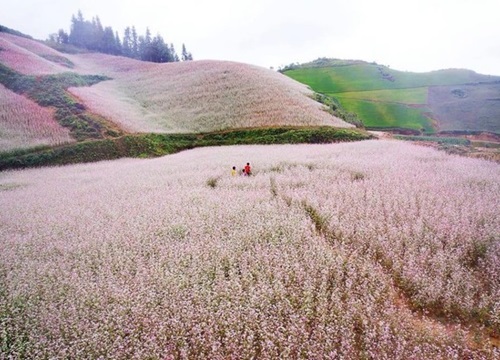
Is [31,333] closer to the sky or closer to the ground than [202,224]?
closer to the ground

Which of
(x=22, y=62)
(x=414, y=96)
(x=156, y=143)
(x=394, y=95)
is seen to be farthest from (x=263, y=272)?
(x=414, y=96)

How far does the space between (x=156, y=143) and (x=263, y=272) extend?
23.0 m

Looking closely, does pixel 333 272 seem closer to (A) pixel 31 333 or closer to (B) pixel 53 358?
(B) pixel 53 358

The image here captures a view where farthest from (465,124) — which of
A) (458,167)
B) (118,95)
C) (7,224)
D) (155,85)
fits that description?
(7,224)

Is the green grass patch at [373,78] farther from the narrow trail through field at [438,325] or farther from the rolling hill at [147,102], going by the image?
the narrow trail through field at [438,325]

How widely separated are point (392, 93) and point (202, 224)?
59.4m

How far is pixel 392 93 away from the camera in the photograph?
191ft

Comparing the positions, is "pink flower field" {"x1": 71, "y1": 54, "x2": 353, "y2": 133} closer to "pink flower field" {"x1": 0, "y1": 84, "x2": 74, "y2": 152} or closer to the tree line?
"pink flower field" {"x1": 0, "y1": 84, "x2": 74, "y2": 152}

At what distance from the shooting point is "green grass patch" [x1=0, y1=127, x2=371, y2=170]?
75.0 ft

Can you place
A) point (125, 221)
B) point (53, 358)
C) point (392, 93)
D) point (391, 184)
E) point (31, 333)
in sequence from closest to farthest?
point (53, 358)
point (31, 333)
point (125, 221)
point (391, 184)
point (392, 93)

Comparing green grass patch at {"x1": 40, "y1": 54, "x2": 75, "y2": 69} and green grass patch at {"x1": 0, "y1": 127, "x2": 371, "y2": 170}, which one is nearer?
green grass patch at {"x1": 0, "y1": 127, "x2": 371, "y2": 170}

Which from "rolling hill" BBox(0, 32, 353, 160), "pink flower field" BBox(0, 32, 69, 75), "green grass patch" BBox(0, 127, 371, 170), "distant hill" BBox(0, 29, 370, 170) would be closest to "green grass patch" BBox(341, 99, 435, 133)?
"distant hill" BBox(0, 29, 370, 170)

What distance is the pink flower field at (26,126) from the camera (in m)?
24.3

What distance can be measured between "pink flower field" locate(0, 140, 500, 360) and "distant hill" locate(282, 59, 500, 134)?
36.6 meters
